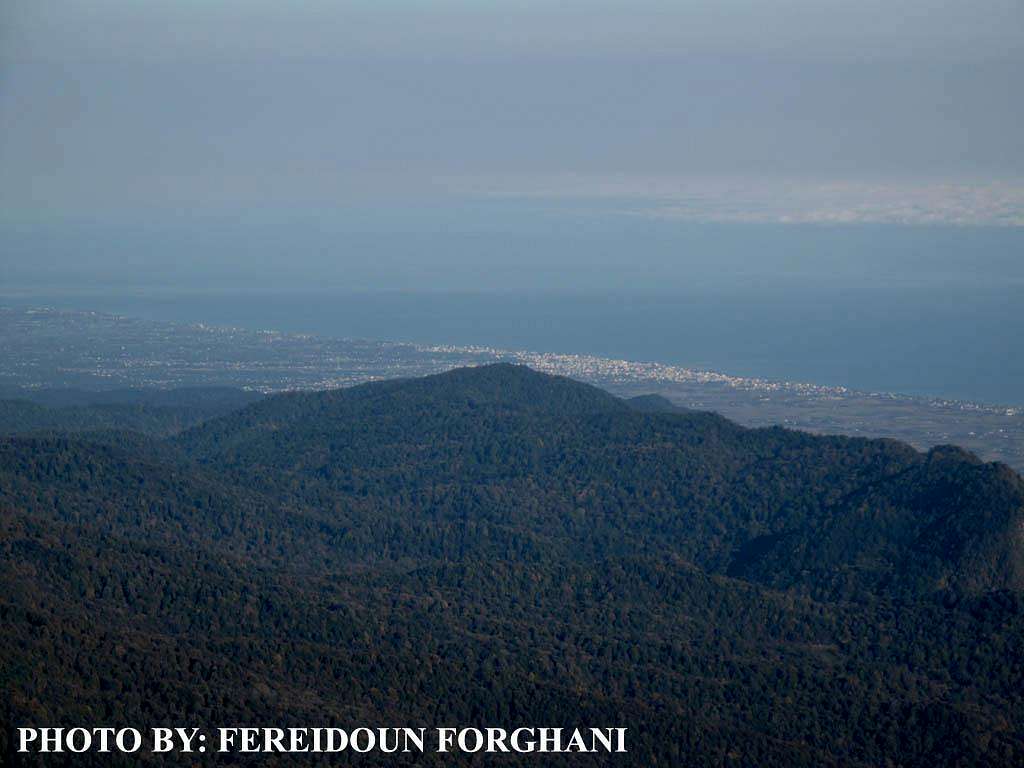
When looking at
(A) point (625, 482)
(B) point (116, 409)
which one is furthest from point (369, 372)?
(A) point (625, 482)

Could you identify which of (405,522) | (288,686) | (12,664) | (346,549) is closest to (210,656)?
(288,686)

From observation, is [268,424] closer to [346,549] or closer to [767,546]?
[346,549]

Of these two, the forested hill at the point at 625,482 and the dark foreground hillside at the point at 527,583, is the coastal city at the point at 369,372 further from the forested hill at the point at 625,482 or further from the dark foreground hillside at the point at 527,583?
the dark foreground hillside at the point at 527,583

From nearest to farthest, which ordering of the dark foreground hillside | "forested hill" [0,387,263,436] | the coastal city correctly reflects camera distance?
the dark foreground hillside < "forested hill" [0,387,263,436] < the coastal city

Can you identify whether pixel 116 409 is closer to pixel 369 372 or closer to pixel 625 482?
pixel 625 482

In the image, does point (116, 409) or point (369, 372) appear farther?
point (369, 372)

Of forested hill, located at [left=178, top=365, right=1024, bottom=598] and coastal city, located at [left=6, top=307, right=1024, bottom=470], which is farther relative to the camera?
coastal city, located at [left=6, top=307, right=1024, bottom=470]

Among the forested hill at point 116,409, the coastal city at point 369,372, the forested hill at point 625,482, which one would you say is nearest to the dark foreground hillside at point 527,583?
the forested hill at point 625,482

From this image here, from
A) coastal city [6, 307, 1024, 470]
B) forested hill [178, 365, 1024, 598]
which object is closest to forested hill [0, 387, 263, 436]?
coastal city [6, 307, 1024, 470]

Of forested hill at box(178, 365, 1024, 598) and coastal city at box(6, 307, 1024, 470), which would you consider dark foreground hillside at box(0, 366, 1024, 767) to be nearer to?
forested hill at box(178, 365, 1024, 598)

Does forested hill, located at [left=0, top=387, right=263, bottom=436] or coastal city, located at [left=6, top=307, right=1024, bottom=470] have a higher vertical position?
coastal city, located at [left=6, top=307, right=1024, bottom=470]
